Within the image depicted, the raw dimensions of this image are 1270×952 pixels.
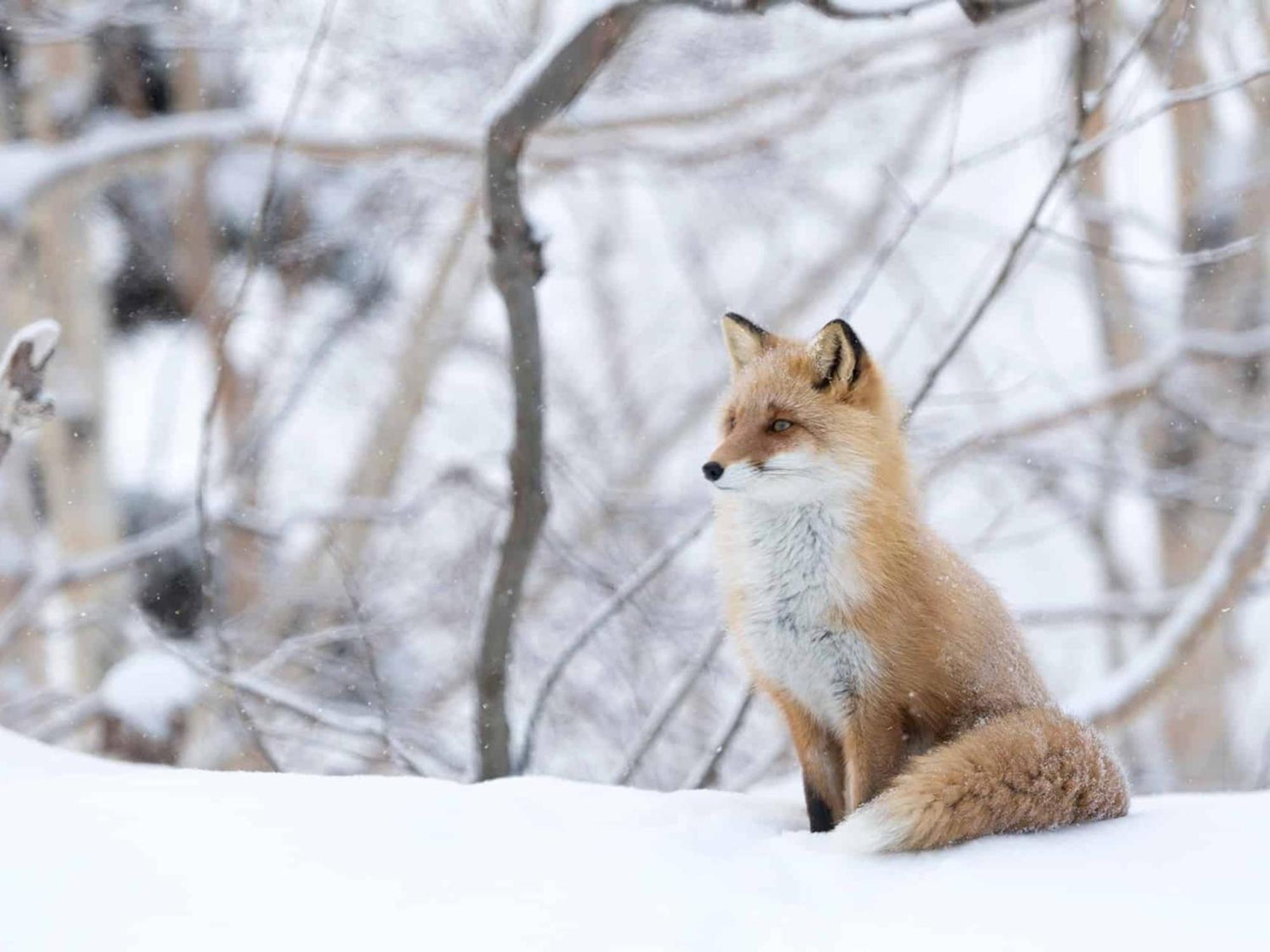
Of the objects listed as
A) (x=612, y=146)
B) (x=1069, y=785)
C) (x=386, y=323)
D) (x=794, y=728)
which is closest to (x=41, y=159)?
(x=386, y=323)

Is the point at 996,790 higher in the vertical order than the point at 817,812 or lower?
higher

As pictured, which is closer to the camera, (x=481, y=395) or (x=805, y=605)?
(x=805, y=605)

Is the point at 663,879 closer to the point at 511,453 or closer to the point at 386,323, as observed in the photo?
the point at 511,453

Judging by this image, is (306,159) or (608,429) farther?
(608,429)

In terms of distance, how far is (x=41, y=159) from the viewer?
9133mm

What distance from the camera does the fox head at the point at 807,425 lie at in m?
2.88

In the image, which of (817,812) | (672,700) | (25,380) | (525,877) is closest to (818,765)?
(817,812)

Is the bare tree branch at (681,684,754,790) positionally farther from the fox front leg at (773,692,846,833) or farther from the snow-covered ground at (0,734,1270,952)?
the snow-covered ground at (0,734,1270,952)

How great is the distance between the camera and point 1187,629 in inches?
250

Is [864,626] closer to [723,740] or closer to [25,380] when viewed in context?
[723,740]

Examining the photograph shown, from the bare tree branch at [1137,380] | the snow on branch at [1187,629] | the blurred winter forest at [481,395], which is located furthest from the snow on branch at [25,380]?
the bare tree branch at [1137,380]

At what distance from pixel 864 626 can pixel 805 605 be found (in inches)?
6.2

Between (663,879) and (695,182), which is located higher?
(695,182)

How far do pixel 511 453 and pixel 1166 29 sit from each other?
8.10 meters
